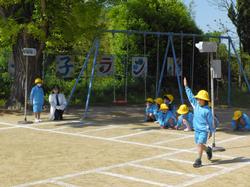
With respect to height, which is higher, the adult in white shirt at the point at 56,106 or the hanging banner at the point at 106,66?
the hanging banner at the point at 106,66

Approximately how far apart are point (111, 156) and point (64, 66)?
11698 millimetres

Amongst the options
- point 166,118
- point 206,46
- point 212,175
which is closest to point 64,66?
point 166,118

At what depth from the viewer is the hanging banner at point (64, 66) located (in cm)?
2134

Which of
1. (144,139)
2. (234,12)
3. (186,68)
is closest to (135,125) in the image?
(144,139)

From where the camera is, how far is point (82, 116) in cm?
1759

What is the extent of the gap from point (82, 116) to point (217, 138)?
20.2ft

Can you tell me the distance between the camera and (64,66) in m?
21.5

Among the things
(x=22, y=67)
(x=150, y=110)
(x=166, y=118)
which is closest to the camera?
(x=166, y=118)

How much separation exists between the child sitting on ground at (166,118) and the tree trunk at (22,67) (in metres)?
6.58

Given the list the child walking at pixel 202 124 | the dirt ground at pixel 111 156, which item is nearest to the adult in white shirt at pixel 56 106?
the dirt ground at pixel 111 156

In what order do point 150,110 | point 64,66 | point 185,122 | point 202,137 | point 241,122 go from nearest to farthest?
1. point 202,137
2. point 185,122
3. point 241,122
4. point 150,110
5. point 64,66

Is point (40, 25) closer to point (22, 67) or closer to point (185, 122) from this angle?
point (22, 67)

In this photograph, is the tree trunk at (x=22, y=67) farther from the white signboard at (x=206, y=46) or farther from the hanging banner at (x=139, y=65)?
the white signboard at (x=206, y=46)

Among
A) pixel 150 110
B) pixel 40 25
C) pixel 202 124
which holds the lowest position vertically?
pixel 150 110
